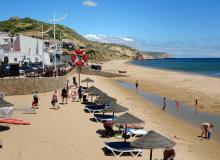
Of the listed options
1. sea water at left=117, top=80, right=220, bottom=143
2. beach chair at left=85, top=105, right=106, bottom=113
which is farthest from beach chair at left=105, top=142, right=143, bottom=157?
beach chair at left=85, top=105, right=106, bottom=113

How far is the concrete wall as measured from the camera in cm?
3428

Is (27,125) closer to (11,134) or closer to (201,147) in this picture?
(11,134)

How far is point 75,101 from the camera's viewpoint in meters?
A: 32.8

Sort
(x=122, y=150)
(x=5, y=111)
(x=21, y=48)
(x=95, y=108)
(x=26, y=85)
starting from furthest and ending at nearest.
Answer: (x=21, y=48) → (x=26, y=85) → (x=95, y=108) → (x=5, y=111) → (x=122, y=150)

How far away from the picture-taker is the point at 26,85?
1403 inches

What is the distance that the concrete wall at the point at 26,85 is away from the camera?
112ft

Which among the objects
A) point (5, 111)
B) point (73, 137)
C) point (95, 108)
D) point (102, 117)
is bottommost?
point (73, 137)

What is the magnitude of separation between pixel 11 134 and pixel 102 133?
4785mm

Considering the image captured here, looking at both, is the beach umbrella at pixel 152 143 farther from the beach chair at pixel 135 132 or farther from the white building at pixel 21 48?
the white building at pixel 21 48

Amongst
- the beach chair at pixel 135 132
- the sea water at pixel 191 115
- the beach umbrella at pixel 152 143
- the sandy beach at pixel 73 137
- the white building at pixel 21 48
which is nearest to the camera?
the beach umbrella at pixel 152 143

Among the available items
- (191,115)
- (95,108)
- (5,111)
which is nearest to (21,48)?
(95,108)

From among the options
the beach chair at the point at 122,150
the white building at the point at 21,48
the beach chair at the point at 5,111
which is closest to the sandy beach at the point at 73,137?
the beach chair at the point at 122,150

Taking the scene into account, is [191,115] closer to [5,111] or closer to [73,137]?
[73,137]

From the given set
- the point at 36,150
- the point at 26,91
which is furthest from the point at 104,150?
the point at 26,91
